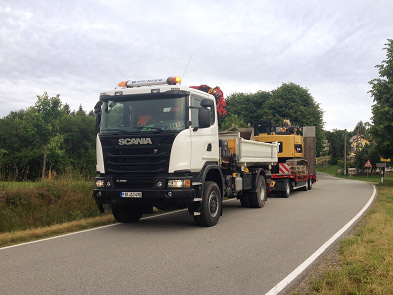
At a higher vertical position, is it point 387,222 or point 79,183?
point 79,183

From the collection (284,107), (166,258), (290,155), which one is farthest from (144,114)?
(284,107)

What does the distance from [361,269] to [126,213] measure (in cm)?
571

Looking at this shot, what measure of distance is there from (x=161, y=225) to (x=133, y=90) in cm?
316

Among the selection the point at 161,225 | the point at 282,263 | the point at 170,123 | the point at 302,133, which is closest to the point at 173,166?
the point at 170,123

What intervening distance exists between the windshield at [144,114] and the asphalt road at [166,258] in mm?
2190

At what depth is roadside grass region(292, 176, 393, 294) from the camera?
4.14m

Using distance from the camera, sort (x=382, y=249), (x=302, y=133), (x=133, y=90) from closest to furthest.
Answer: (x=382, y=249)
(x=133, y=90)
(x=302, y=133)

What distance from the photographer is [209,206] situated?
8.46 metres

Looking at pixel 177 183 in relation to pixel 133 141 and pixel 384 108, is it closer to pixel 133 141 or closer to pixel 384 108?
pixel 133 141

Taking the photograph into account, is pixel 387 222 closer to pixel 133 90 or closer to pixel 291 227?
pixel 291 227

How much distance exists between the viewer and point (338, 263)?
5285 millimetres

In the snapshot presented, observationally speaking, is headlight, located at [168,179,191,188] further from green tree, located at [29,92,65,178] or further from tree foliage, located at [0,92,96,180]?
green tree, located at [29,92,65,178]

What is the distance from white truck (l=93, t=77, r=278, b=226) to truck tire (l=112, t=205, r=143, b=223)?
2.83 ft

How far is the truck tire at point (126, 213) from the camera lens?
8945 millimetres
